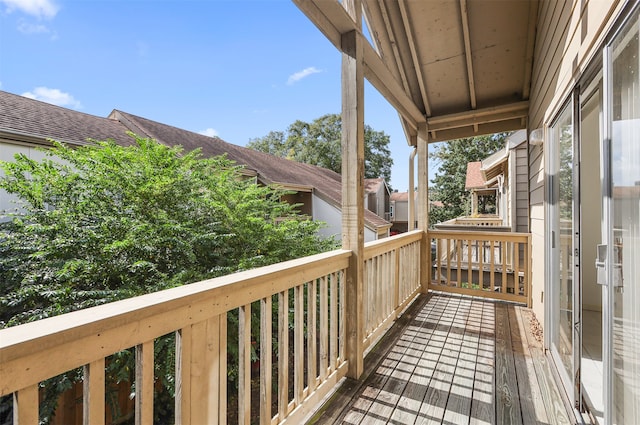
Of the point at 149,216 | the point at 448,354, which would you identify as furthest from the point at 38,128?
the point at 448,354

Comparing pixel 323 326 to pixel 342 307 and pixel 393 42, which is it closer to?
pixel 342 307

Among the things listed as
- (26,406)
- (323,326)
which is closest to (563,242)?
(323,326)

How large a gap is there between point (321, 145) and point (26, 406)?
21.6 meters

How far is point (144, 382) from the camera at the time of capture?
963 mm

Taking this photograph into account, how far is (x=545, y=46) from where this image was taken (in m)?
2.73

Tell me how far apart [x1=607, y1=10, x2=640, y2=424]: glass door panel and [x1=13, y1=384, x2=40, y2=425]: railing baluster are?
182 centimetres

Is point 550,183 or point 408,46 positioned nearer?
point 550,183

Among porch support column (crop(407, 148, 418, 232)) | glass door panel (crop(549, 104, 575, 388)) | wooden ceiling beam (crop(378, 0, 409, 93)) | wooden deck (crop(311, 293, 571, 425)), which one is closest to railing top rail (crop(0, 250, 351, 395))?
wooden deck (crop(311, 293, 571, 425))

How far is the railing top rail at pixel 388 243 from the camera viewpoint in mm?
2627

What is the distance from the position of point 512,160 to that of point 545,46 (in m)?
2.95

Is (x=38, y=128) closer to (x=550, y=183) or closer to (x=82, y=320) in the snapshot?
(x=82, y=320)

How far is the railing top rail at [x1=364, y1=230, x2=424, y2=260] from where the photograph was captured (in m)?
2.63

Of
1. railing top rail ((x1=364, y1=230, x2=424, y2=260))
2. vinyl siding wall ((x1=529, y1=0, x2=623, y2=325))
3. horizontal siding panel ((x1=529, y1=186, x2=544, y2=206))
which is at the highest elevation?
vinyl siding wall ((x1=529, y1=0, x2=623, y2=325))

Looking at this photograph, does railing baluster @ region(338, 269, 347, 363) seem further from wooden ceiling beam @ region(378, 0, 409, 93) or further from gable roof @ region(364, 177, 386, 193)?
gable roof @ region(364, 177, 386, 193)
